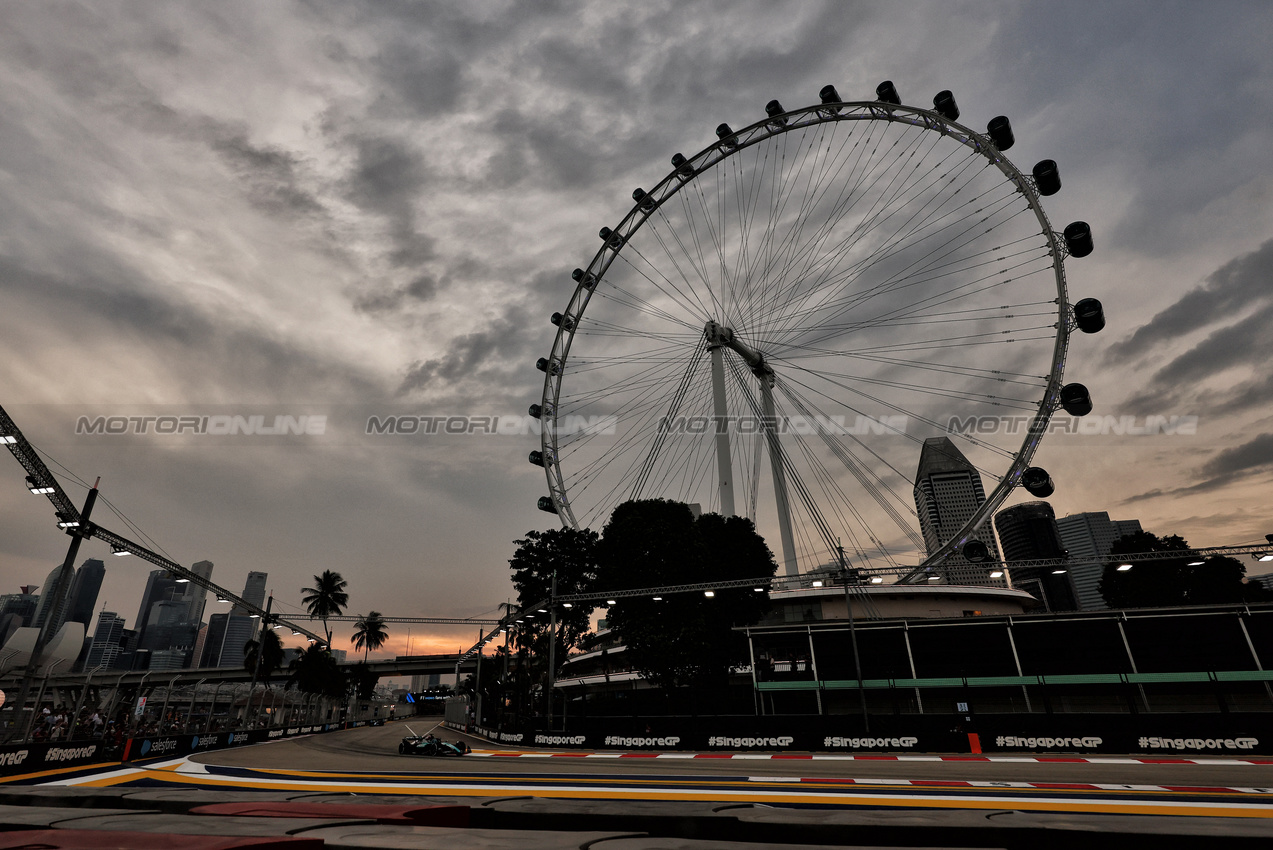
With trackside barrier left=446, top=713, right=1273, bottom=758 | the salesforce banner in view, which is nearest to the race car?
trackside barrier left=446, top=713, right=1273, bottom=758

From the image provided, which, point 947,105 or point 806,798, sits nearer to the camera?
point 806,798

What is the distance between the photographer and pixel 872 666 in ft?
163

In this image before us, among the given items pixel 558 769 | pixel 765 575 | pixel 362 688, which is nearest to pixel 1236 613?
pixel 765 575

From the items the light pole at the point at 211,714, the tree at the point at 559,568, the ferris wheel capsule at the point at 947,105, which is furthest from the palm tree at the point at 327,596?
the ferris wheel capsule at the point at 947,105

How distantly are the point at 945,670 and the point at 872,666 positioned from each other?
19.8ft

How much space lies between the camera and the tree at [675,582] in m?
39.4

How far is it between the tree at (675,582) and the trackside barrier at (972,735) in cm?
619

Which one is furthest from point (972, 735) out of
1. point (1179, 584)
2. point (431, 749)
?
point (1179, 584)

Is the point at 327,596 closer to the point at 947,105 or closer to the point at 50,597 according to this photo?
the point at 50,597

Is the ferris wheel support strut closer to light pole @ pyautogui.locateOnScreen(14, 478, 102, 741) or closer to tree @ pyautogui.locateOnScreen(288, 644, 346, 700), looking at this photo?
light pole @ pyautogui.locateOnScreen(14, 478, 102, 741)

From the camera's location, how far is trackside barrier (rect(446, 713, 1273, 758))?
25.2 m

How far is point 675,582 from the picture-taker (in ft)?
136

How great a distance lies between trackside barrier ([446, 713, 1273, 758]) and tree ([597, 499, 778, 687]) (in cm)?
619

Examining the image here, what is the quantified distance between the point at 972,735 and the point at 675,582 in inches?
767
